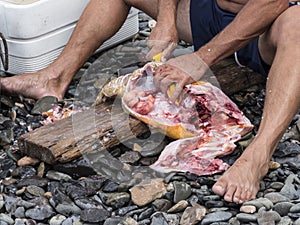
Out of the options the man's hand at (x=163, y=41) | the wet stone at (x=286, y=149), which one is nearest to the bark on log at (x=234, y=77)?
the man's hand at (x=163, y=41)

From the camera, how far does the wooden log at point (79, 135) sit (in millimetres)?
3629

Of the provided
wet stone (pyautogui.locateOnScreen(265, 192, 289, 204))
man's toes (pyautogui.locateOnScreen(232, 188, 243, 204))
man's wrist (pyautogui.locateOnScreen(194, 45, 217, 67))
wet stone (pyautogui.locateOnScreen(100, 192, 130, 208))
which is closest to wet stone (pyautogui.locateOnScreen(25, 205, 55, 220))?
wet stone (pyautogui.locateOnScreen(100, 192, 130, 208))

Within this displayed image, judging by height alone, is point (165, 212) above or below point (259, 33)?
below

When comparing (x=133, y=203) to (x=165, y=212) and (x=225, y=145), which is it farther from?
(x=225, y=145)

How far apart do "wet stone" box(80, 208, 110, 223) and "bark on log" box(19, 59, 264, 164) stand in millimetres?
403

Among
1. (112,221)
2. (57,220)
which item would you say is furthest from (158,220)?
(57,220)

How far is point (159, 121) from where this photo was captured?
148 inches

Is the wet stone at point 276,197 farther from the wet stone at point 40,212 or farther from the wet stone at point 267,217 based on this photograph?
the wet stone at point 40,212

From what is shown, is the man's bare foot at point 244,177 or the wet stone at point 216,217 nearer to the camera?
the wet stone at point 216,217

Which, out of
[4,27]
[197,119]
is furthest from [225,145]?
[4,27]

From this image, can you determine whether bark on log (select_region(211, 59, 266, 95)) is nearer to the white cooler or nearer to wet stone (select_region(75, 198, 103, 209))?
the white cooler

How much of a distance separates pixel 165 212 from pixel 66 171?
553 mm

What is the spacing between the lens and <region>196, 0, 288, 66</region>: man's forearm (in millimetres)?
3660

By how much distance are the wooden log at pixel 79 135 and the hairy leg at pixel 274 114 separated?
1.98ft
